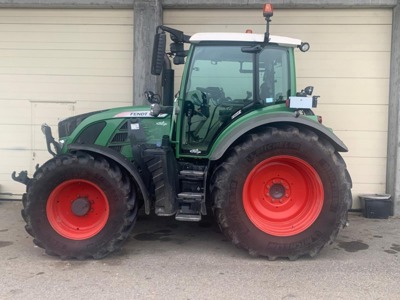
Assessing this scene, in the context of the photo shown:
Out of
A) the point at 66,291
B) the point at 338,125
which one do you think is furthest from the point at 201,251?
the point at 338,125

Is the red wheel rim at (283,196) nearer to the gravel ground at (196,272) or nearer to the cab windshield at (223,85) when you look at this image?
the gravel ground at (196,272)

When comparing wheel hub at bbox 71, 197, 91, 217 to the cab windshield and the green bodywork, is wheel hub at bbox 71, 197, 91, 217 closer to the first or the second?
the green bodywork

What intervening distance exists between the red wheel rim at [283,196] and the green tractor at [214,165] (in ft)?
0.04

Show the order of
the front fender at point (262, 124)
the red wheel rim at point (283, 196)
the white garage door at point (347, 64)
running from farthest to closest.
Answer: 1. the white garage door at point (347, 64)
2. the red wheel rim at point (283, 196)
3. the front fender at point (262, 124)

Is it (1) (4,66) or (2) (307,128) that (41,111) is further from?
(2) (307,128)

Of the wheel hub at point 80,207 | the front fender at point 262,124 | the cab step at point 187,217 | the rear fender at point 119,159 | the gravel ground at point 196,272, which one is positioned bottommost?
the gravel ground at point 196,272

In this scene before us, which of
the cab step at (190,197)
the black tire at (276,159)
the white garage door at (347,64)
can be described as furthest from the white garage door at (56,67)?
the black tire at (276,159)

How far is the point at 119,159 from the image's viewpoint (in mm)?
4395

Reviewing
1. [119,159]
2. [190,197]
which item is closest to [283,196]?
[190,197]

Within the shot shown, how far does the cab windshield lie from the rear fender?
2.05 feet

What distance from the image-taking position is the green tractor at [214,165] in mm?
4348

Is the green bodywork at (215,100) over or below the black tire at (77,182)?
over

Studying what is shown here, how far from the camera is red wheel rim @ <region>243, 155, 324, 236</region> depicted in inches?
174

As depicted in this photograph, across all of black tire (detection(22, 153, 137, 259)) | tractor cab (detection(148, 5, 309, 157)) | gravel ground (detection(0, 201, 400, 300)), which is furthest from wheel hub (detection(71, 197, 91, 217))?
tractor cab (detection(148, 5, 309, 157))
